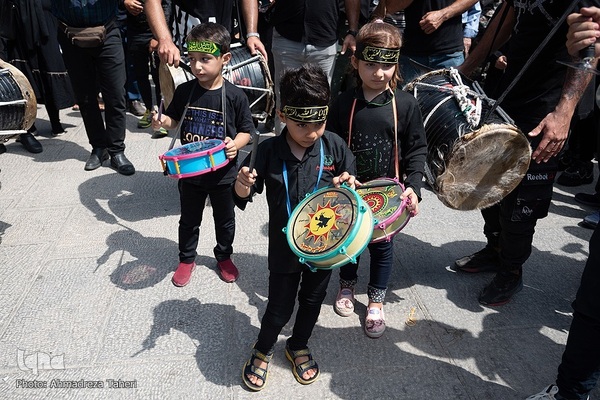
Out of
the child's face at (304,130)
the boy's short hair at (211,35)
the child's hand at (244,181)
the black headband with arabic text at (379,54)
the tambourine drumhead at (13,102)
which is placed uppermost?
the black headband with arabic text at (379,54)

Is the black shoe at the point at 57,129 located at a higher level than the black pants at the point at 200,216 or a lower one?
lower

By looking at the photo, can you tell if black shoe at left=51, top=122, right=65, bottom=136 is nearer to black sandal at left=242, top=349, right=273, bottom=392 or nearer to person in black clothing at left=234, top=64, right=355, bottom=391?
person in black clothing at left=234, top=64, right=355, bottom=391

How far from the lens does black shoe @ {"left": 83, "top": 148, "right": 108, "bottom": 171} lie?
456cm

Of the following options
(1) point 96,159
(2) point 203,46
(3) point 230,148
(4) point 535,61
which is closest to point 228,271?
(3) point 230,148

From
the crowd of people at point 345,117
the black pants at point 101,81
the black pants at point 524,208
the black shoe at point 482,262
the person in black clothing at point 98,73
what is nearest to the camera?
the crowd of people at point 345,117

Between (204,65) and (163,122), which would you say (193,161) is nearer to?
(163,122)

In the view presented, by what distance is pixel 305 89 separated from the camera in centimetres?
192

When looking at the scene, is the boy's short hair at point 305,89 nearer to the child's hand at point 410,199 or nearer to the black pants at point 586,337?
the child's hand at point 410,199

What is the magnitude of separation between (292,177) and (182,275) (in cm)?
128

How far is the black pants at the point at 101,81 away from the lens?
4215 mm

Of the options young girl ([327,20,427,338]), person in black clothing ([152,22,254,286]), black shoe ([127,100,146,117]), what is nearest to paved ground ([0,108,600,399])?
person in black clothing ([152,22,254,286])

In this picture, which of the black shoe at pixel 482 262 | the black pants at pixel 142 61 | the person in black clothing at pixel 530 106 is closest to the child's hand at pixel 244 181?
the person in black clothing at pixel 530 106

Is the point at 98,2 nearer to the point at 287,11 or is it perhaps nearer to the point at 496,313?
the point at 287,11

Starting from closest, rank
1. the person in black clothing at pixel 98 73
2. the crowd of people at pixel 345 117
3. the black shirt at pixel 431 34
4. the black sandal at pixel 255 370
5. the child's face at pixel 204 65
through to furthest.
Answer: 1. the crowd of people at pixel 345 117
2. the black sandal at pixel 255 370
3. the child's face at pixel 204 65
4. the black shirt at pixel 431 34
5. the person in black clothing at pixel 98 73
